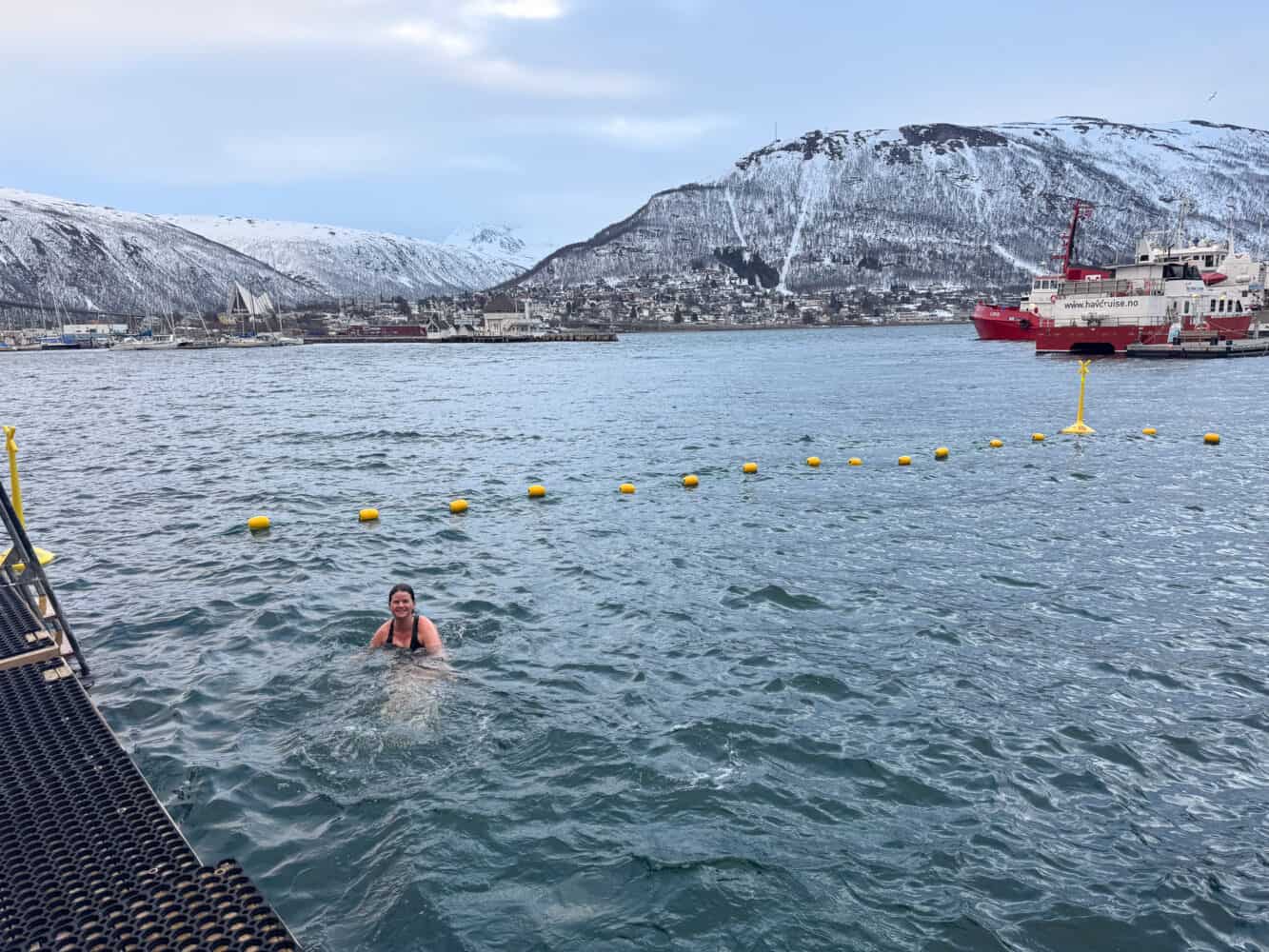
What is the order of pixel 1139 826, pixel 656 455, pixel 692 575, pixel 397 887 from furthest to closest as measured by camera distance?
pixel 656 455, pixel 692 575, pixel 1139 826, pixel 397 887

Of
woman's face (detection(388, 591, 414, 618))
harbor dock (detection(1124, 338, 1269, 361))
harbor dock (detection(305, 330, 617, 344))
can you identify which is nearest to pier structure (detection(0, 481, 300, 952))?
woman's face (detection(388, 591, 414, 618))

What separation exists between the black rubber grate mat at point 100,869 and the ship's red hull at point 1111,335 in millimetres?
75948

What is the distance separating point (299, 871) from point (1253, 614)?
13071mm

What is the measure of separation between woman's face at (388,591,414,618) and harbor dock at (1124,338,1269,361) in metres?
71.1

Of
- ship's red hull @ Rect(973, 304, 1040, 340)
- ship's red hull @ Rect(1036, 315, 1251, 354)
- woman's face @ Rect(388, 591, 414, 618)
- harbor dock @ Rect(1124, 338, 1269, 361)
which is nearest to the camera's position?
woman's face @ Rect(388, 591, 414, 618)

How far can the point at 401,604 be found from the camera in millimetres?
10023

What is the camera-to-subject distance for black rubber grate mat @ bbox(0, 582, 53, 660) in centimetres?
852

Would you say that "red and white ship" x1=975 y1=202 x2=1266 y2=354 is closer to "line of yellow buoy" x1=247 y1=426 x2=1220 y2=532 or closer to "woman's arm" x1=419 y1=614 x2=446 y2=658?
"line of yellow buoy" x1=247 y1=426 x2=1220 y2=532

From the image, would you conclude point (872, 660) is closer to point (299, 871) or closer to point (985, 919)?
point (985, 919)

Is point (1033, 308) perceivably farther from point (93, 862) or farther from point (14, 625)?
point (93, 862)

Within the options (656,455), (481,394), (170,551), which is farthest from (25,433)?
(656,455)

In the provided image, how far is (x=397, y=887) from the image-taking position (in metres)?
6.15

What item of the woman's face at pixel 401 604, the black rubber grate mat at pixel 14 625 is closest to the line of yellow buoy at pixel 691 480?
the black rubber grate mat at pixel 14 625

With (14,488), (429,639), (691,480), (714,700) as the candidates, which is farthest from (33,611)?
(691,480)
